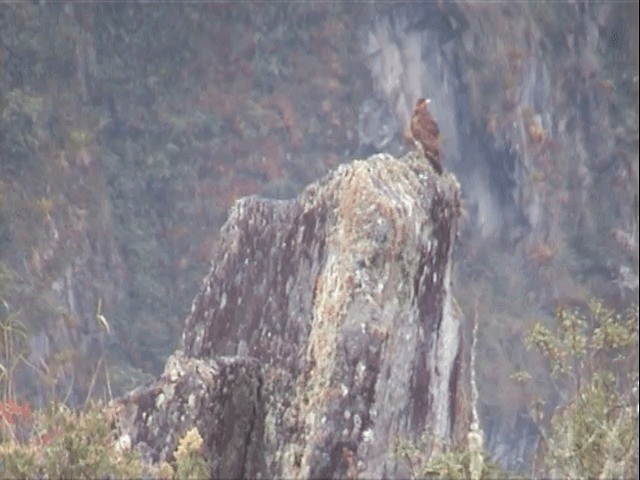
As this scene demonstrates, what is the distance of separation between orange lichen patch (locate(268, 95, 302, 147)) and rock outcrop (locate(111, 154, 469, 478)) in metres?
9.43

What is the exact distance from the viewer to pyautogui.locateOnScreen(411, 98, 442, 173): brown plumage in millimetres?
5777

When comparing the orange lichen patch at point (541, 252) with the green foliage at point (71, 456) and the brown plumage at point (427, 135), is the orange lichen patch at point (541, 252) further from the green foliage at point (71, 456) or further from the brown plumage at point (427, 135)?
the green foliage at point (71, 456)

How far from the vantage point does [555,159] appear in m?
15.7

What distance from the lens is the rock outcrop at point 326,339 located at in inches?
193

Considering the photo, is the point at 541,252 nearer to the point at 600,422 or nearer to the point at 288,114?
the point at 288,114

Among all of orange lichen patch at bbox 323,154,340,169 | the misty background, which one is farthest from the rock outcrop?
orange lichen patch at bbox 323,154,340,169

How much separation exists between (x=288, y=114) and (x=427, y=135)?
9.45 m

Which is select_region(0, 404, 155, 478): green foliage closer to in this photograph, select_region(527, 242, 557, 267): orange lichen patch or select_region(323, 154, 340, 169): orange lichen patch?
select_region(323, 154, 340, 169): orange lichen patch

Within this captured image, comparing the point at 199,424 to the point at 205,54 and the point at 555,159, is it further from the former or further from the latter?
the point at 555,159

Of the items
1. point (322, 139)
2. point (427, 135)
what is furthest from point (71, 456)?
point (322, 139)

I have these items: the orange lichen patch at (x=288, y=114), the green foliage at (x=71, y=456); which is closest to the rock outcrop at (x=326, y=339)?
the green foliage at (x=71, y=456)

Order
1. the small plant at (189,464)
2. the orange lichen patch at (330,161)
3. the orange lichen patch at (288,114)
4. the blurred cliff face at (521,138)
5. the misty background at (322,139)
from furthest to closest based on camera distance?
the orange lichen patch at (288,114)
the orange lichen patch at (330,161)
the blurred cliff face at (521,138)
the misty background at (322,139)
the small plant at (189,464)

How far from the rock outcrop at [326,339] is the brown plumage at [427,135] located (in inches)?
3.2

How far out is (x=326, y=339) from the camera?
16.8ft
